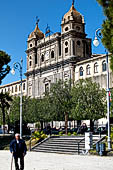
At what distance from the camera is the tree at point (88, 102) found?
150ft

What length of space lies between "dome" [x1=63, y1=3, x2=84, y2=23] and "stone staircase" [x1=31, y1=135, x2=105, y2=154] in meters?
39.0

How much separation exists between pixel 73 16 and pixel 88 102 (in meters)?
23.5

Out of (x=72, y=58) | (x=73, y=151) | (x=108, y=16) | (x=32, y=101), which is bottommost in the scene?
(x=73, y=151)

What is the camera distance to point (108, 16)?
50.2ft

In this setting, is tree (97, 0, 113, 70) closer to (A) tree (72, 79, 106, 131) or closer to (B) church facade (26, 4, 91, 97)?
(A) tree (72, 79, 106, 131)

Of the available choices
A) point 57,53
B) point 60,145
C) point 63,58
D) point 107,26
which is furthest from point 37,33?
point 107,26

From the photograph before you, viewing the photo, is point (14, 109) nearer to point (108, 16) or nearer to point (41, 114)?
point (41, 114)

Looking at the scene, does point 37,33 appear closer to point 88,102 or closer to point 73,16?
point 73,16

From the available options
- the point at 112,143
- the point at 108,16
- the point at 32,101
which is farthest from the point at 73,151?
the point at 32,101

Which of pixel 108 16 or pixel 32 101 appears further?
pixel 32 101

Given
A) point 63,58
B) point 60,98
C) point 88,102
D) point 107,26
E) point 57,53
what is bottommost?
point 88,102

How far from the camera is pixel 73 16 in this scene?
209 feet

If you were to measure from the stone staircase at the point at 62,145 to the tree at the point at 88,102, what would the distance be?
55.6ft

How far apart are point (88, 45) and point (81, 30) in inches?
131
